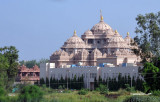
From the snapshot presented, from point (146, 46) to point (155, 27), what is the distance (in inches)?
84.4

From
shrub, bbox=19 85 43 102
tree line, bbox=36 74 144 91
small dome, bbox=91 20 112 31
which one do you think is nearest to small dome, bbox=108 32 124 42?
small dome, bbox=91 20 112 31

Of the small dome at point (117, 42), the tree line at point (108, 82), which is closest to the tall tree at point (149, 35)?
the tree line at point (108, 82)

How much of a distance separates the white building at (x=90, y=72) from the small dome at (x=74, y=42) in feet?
54.4

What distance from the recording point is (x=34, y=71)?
112 metres

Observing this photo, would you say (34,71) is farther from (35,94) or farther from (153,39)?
(35,94)

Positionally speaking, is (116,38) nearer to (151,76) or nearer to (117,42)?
(117,42)

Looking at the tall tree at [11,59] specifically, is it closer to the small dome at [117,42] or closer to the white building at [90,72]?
the white building at [90,72]

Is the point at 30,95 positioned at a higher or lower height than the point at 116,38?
lower

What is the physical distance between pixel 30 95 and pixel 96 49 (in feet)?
225

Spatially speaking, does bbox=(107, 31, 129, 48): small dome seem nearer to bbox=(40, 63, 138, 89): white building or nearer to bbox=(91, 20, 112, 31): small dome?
bbox=(91, 20, 112, 31): small dome

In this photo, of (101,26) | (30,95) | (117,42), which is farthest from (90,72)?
(30,95)

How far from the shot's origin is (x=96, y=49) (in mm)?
105000

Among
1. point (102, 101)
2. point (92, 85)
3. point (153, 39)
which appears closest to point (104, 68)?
point (92, 85)

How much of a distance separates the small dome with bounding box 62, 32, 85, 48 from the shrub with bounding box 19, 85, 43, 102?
71874 millimetres
